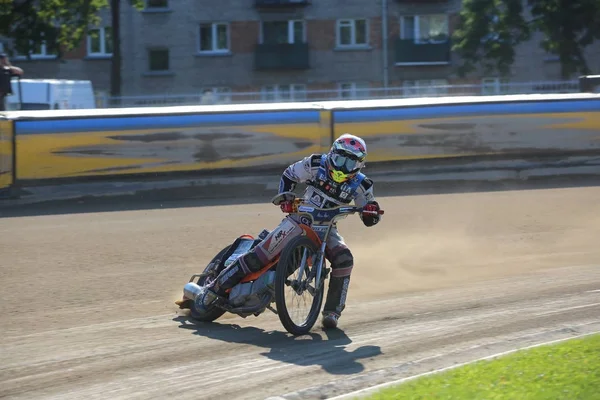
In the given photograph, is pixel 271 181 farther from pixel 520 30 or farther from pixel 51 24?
pixel 520 30

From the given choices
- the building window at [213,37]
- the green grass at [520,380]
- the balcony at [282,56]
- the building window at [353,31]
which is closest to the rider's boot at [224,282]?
the green grass at [520,380]

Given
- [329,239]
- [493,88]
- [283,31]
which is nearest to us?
[329,239]

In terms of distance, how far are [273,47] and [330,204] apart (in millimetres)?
45298

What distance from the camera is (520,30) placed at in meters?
45.1

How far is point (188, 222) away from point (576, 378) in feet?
31.2

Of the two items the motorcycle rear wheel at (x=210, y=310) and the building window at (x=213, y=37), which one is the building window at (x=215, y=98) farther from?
the motorcycle rear wheel at (x=210, y=310)

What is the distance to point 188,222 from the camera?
15.2 metres

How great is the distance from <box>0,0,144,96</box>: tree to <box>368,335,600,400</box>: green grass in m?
38.1

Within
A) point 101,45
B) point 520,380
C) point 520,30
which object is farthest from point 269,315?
point 101,45

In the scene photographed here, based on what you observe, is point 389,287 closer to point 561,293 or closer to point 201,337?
point 561,293

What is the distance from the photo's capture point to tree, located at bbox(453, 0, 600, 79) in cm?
4431

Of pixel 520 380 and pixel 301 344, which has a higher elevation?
pixel 520 380

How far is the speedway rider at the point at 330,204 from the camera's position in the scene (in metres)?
8.52

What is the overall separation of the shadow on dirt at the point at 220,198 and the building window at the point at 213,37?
119 ft
